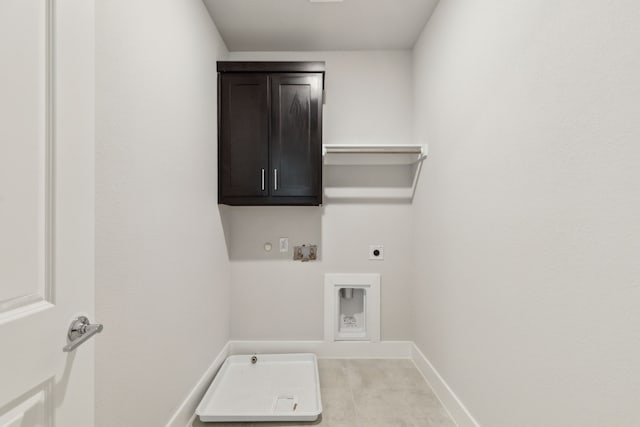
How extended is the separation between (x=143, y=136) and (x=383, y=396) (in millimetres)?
2096

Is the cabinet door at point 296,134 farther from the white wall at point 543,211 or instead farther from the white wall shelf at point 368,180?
the white wall at point 543,211

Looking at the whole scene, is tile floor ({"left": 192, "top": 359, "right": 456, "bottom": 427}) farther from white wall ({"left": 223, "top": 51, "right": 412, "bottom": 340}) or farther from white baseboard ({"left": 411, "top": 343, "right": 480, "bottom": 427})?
white wall ({"left": 223, "top": 51, "right": 412, "bottom": 340})

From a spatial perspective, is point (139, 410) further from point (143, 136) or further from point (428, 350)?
point (428, 350)

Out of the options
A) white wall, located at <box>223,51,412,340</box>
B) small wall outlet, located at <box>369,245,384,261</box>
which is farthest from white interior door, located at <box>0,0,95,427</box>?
small wall outlet, located at <box>369,245,384,261</box>

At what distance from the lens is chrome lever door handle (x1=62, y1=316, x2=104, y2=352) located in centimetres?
72

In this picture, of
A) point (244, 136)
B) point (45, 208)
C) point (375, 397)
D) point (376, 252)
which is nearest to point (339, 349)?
point (375, 397)

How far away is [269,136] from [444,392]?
2098 millimetres

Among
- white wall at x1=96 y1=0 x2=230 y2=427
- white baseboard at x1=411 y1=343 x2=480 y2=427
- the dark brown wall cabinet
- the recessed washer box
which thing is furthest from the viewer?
the dark brown wall cabinet

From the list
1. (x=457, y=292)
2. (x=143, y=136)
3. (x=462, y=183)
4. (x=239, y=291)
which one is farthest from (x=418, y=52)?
(x=239, y=291)

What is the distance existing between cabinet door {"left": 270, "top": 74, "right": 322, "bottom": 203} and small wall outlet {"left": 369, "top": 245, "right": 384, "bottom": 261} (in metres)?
0.71

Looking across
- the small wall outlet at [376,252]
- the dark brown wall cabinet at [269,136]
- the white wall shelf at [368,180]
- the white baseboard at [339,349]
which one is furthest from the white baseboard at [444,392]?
the dark brown wall cabinet at [269,136]

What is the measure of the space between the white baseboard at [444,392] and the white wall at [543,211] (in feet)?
0.22

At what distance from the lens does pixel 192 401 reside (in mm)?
1825

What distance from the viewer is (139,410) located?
129cm
